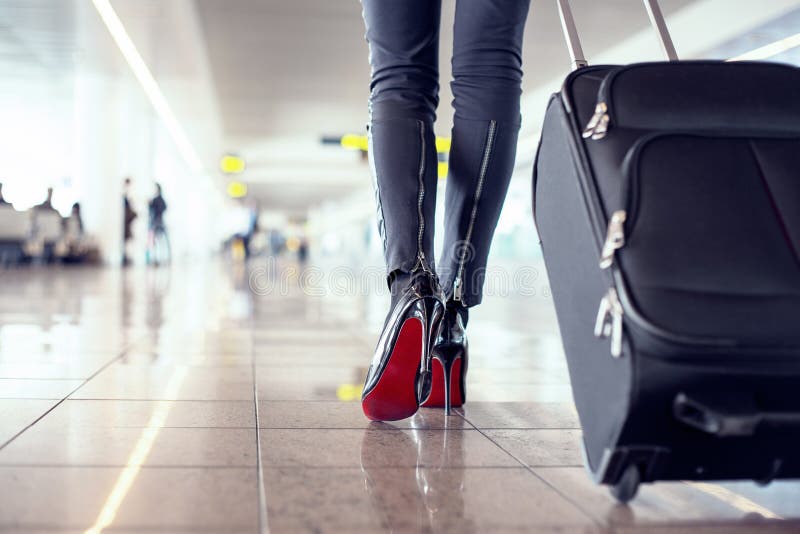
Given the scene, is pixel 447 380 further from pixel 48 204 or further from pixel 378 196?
pixel 48 204

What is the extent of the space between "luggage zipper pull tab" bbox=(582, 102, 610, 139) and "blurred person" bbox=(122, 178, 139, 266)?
1334cm

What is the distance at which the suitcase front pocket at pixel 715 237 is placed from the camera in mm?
749

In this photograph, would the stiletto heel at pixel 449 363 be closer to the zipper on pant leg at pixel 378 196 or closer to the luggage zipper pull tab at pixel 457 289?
the luggage zipper pull tab at pixel 457 289

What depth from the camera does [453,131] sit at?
138 centimetres

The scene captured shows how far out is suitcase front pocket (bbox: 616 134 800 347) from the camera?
2.46 ft

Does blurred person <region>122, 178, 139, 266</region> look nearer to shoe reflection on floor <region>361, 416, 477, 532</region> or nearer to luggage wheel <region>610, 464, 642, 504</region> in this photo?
shoe reflection on floor <region>361, 416, 477, 532</region>

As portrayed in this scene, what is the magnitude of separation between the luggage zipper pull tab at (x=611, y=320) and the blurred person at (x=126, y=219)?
13446mm

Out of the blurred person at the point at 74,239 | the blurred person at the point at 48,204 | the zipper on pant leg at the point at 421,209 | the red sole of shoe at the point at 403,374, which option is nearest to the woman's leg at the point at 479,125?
the zipper on pant leg at the point at 421,209

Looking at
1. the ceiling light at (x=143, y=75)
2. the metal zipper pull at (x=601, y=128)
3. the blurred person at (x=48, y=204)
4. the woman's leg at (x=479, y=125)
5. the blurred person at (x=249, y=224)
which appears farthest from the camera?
the blurred person at (x=249, y=224)

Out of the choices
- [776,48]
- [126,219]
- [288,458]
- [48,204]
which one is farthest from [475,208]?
[126,219]

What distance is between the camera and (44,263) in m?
12.0

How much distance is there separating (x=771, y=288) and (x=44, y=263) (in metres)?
13.0

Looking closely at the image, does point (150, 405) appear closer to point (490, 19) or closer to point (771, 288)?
point (490, 19)

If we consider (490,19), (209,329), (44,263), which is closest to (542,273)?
(44,263)
